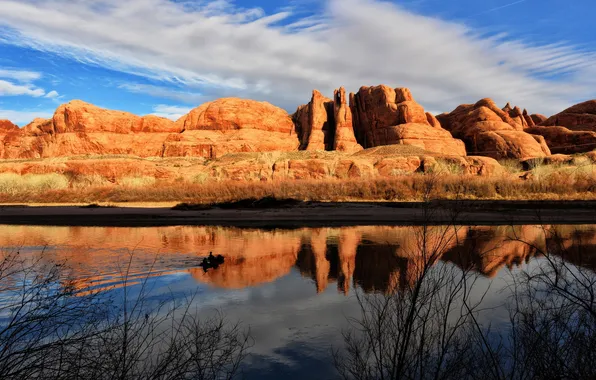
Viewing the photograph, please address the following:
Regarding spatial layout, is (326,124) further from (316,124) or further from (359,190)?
(359,190)

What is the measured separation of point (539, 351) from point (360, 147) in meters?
77.0

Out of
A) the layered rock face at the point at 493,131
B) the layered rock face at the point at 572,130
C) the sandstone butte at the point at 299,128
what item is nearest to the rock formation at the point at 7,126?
the sandstone butte at the point at 299,128

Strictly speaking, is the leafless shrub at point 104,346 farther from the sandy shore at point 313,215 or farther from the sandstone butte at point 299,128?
the sandstone butte at point 299,128

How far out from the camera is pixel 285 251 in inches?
556

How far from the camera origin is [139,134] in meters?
88.5

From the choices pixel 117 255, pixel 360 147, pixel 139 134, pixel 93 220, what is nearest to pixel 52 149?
pixel 139 134

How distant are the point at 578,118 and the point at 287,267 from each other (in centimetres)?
9075

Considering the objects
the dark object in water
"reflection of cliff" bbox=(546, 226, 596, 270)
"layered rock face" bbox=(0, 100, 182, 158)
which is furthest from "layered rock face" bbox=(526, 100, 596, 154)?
the dark object in water

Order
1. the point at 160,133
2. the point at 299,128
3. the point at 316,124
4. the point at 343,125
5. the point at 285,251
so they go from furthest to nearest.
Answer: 1. the point at 299,128
2. the point at 160,133
3. the point at 316,124
4. the point at 343,125
5. the point at 285,251

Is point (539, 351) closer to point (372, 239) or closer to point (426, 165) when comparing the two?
point (372, 239)

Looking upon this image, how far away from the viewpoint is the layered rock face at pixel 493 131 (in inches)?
2618

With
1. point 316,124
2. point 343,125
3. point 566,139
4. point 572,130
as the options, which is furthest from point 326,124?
point 572,130

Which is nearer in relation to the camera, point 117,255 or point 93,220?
point 117,255

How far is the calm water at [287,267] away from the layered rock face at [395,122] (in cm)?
5523
